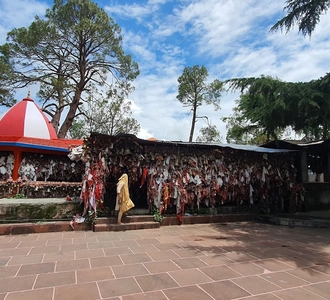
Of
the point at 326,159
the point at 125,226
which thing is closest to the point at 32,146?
the point at 125,226

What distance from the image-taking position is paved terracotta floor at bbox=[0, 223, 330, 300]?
291cm

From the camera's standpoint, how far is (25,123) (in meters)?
11.6

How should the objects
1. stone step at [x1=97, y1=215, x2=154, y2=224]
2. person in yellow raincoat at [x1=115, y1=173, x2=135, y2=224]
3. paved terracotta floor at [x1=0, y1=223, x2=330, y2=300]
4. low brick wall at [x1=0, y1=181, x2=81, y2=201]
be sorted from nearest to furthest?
1. paved terracotta floor at [x1=0, y1=223, x2=330, y2=300]
2. person in yellow raincoat at [x1=115, y1=173, x2=135, y2=224]
3. stone step at [x1=97, y1=215, x2=154, y2=224]
4. low brick wall at [x1=0, y1=181, x2=81, y2=201]

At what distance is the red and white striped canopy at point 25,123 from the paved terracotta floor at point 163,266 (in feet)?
24.4

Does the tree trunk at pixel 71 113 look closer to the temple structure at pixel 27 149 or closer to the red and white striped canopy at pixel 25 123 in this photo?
the red and white striped canopy at pixel 25 123

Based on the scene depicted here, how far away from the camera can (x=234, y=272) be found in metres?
3.55

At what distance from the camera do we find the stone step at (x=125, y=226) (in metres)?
6.01

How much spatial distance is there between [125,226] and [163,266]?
268cm

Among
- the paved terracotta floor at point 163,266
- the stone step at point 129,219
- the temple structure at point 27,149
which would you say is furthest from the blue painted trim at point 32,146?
the stone step at point 129,219

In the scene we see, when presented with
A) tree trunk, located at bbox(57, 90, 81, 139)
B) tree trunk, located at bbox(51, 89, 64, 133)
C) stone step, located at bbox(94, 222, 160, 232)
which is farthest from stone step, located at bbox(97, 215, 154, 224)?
tree trunk, located at bbox(51, 89, 64, 133)

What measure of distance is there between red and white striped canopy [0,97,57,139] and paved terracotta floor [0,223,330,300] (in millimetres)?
7447

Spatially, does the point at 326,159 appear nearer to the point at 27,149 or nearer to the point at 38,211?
the point at 38,211

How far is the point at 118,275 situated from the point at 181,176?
420cm

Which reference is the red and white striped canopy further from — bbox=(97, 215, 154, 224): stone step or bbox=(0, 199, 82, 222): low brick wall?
bbox=(97, 215, 154, 224): stone step
